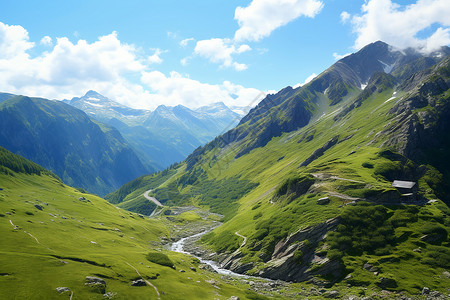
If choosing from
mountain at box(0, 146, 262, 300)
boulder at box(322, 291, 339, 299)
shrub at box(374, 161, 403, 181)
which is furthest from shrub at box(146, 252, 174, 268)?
shrub at box(374, 161, 403, 181)

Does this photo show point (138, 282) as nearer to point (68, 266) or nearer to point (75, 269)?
point (75, 269)

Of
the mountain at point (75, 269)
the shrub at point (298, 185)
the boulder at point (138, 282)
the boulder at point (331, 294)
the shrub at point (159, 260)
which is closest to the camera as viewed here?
the mountain at point (75, 269)

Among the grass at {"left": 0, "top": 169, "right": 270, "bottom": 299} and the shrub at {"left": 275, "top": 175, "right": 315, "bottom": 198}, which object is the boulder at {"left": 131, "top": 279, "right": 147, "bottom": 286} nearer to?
the grass at {"left": 0, "top": 169, "right": 270, "bottom": 299}

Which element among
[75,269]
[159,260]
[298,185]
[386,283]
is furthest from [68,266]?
[298,185]

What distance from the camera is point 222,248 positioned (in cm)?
12275

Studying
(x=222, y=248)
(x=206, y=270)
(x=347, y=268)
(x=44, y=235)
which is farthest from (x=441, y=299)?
(x=44, y=235)

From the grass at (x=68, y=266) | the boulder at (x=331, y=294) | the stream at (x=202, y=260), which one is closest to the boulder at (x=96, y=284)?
the grass at (x=68, y=266)

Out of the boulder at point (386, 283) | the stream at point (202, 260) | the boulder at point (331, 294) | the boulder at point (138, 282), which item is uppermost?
the boulder at point (138, 282)

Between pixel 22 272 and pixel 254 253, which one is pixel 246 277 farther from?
pixel 22 272

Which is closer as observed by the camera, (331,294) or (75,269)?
(75,269)

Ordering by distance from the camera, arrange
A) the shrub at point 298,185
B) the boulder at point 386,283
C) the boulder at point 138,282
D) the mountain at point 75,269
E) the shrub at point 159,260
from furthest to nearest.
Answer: the shrub at point 298,185 < the shrub at point 159,260 < the boulder at point 386,283 < the boulder at point 138,282 < the mountain at point 75,269

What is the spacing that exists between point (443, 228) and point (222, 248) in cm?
8225

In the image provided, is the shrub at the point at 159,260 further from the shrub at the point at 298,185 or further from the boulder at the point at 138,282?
the shrub at the point at 298,185

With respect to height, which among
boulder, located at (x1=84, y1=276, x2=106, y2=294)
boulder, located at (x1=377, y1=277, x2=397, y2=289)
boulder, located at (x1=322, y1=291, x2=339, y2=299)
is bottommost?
boulder, located at (x1=322, y1=291, x2=339, y2=299)
